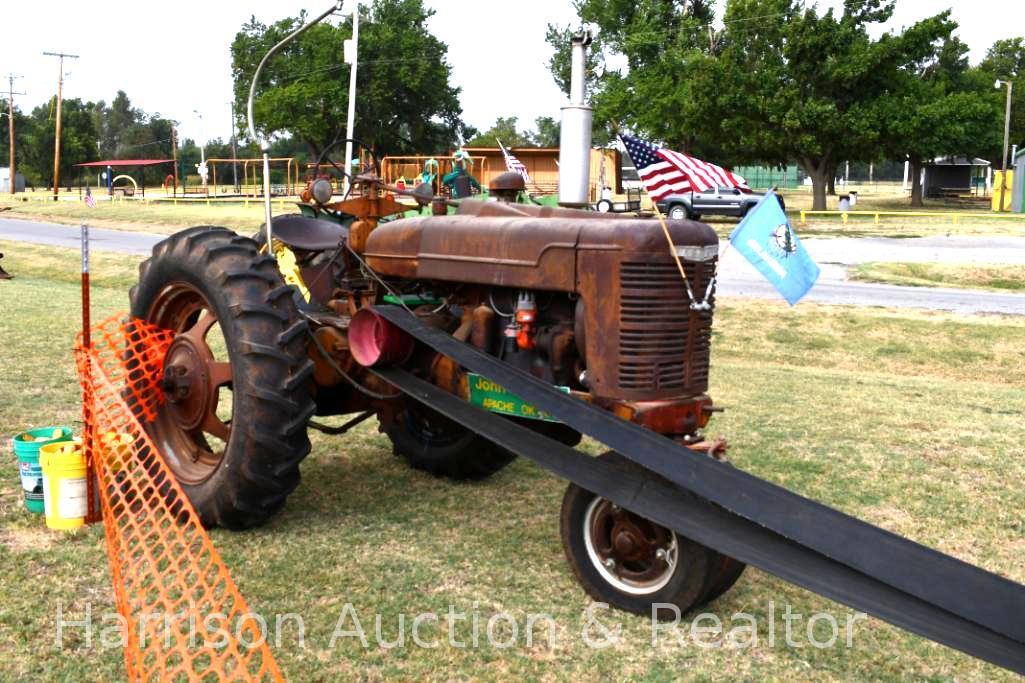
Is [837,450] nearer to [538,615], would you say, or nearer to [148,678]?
[538,615]

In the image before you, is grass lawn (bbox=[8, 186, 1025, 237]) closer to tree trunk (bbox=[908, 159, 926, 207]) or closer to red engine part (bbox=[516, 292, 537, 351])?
tree trunk (bbox=[908, 159, 926, 207])

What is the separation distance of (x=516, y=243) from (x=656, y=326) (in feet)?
2.36

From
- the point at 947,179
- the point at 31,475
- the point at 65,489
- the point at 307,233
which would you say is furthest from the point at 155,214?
the point at 947,179

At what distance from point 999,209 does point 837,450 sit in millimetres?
40746

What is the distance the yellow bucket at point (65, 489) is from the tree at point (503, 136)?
63443 millimetres

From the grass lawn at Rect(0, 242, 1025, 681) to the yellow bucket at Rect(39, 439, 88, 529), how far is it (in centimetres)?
10

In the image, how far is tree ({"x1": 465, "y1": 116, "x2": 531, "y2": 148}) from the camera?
234 feet

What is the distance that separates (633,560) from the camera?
3.98 m

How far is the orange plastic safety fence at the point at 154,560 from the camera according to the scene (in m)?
3.26

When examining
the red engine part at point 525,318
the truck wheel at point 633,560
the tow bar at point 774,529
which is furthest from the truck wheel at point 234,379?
the truck wheel at point 633,560

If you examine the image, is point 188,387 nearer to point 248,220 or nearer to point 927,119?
point 248,220

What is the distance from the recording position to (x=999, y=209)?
42188 mm

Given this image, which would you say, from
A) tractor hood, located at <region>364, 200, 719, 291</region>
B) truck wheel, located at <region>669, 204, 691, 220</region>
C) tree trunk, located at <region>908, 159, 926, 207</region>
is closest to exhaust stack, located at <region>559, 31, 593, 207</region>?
tractor hood, located at <region>364, 200, 719, 291</region>

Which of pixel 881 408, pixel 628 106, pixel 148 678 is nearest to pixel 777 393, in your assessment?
pixel 881 408
